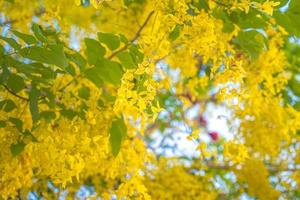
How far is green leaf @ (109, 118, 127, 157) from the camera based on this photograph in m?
1.97

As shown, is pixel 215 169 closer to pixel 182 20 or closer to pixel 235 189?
pixel 235 189

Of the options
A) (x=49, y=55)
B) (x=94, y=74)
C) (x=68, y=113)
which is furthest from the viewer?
(x=68, y=113)

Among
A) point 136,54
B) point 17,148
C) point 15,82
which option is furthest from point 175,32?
point 17,148

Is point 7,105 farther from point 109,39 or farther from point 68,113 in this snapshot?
point 109,39

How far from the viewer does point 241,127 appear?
3.49 meters

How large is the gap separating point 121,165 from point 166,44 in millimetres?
888

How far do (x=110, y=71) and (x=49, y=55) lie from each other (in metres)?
0.31

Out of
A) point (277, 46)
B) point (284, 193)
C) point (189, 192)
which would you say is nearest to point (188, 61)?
point (277, 46)

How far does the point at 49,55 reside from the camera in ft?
5.53

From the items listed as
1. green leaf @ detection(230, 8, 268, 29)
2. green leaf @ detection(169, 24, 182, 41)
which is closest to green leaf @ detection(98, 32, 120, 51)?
green leaf @ detection(169, 24, 182, 41)

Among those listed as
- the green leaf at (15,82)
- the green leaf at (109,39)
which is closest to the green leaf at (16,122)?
the green leaf at (15,82)

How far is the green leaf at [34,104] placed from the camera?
1.84 metres

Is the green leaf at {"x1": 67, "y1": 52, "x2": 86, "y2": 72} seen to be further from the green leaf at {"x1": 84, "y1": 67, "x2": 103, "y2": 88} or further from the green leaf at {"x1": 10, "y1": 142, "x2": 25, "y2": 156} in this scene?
the green leaf at {"x1": 10, "y1": 142, "x2": 25, "y2": 156}

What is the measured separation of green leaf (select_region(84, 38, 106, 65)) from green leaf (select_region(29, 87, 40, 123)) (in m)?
0.24
